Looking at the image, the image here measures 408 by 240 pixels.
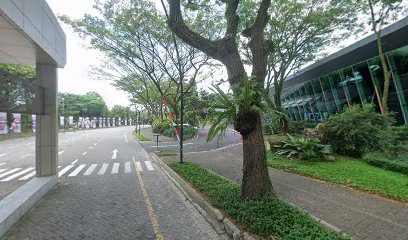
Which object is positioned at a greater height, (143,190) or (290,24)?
(290,24)

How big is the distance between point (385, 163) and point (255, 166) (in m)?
7.10

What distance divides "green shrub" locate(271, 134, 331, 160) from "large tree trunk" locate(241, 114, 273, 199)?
615cm

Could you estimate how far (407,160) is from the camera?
9.46 meters

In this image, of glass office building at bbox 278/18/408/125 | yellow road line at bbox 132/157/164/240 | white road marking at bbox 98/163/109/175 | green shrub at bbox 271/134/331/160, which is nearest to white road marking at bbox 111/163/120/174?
white road marking at bbox 98/163/109/175

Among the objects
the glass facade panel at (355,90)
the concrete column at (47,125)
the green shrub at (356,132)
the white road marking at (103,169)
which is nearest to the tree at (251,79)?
the concrete column at (47,125)

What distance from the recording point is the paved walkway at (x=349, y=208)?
14.7 feet

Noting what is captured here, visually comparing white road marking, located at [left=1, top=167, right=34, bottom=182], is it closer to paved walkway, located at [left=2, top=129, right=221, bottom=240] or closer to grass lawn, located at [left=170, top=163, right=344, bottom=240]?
paved walkway, located at [left=2, top=129, right=221, bottom=240]

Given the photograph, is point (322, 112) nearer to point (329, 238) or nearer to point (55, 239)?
point (329, 238)

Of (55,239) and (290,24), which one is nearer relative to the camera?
(55,239)

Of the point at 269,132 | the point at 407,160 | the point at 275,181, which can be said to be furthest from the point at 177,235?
the point at 269,132

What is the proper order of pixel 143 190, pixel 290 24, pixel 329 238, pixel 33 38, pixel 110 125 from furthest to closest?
pixel 110 125 → pixel 290 24 → pixel 143 190 → pixel 33 38 → pixel 329 238

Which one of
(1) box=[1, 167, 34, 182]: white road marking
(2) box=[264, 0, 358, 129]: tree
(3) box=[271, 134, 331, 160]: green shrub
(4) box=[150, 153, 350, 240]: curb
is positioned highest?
(2) box=[264, 0, 358, 129]: tree

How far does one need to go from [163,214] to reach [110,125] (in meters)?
81.6

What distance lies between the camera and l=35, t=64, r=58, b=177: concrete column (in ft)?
26.9
